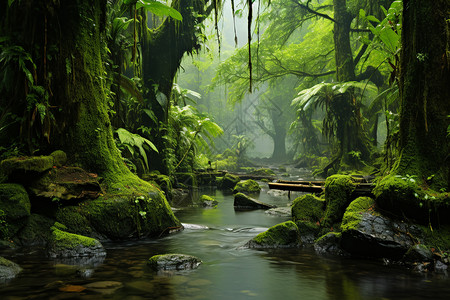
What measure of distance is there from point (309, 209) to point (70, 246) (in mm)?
3740

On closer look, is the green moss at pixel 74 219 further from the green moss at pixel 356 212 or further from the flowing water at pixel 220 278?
the green moss at pixel 356 212

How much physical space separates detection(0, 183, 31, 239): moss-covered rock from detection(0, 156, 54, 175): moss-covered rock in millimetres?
199

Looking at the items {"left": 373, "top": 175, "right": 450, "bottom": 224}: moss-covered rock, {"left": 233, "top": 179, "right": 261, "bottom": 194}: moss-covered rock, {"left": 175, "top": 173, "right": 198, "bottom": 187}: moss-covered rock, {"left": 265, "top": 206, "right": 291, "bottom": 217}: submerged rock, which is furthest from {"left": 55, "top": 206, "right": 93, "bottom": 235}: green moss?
{"left": 233, "top": 179, "right": 261, "bottom": 194}: moss-covered rock

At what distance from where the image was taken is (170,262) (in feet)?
12.2

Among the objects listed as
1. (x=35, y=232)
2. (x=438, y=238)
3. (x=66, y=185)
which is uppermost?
(x=66, y=185)

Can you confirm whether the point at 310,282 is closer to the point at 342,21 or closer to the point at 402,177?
the point at 402,177

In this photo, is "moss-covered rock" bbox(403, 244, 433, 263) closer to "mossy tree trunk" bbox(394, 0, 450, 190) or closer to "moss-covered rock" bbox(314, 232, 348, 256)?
"moss-covered rock" bbox(314, 232, 348, 256)

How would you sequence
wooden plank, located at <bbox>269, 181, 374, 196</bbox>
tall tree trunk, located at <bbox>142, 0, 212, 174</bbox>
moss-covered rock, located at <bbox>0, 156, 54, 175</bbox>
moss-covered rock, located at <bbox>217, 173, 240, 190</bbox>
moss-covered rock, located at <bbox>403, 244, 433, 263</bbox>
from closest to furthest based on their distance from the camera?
moss-covered rock, located at <bbox>403, 244, 433, 263</bbox> < moss-covered rock, located at <bbox>0, 156, 54, 175</bbox> < wooden plank, located at <bbox>269, 181, 374, 196</bbox> < tall tree trunk, located at <bbox>142, 0, 212, 174</bbox> < moss-covered rock, located at <bbox>217, 173, 240, 190</bbox>

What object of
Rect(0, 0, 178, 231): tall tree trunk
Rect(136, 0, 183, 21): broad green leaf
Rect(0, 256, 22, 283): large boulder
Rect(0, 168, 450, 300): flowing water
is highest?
Rect(136, 0, 183, 21): broad green leaf

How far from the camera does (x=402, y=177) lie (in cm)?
Result: 440

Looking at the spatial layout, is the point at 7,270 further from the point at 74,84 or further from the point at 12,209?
the point at 74,84

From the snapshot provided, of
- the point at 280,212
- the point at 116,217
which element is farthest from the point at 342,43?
the point at 116,217

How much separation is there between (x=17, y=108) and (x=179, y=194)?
5952 mm

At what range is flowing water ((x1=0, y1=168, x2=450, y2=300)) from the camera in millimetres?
3000
